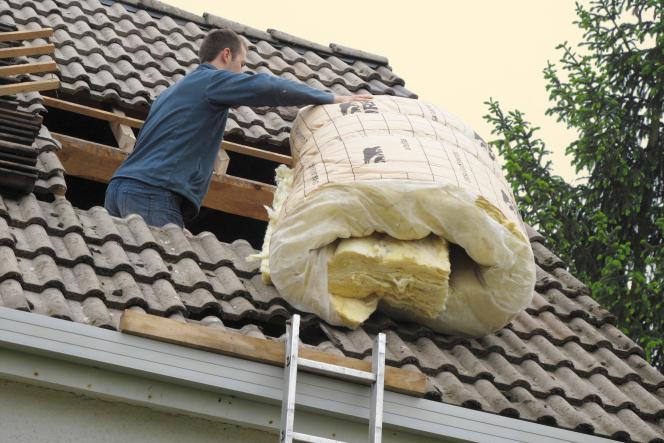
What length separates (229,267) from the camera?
7148 millimetres

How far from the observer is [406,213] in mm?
6641

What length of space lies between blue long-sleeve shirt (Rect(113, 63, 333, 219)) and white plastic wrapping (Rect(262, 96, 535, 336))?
775 millimetres

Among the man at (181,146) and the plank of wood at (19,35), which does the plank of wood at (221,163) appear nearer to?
the man at (181,146)

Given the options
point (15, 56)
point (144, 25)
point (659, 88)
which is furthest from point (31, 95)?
point (659, 88)

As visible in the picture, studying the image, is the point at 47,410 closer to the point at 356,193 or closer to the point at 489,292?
the point at 356,193

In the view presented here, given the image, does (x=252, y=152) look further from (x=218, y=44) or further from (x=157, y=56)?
(x=157, y=56)

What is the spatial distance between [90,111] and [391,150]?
2.65 m

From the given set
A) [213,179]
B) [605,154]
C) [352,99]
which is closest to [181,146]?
[213,179]

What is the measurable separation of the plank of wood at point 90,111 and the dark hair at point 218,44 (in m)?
0.81

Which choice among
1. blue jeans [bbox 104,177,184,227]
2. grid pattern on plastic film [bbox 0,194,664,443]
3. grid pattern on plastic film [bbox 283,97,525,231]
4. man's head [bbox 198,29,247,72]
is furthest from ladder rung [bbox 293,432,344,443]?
man's head [bbox 198,29,247,72]

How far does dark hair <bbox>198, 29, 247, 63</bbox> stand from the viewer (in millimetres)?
8188

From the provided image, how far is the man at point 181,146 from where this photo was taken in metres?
7.70

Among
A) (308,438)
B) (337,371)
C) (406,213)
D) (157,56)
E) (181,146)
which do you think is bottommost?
(308,438)

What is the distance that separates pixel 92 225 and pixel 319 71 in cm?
415
